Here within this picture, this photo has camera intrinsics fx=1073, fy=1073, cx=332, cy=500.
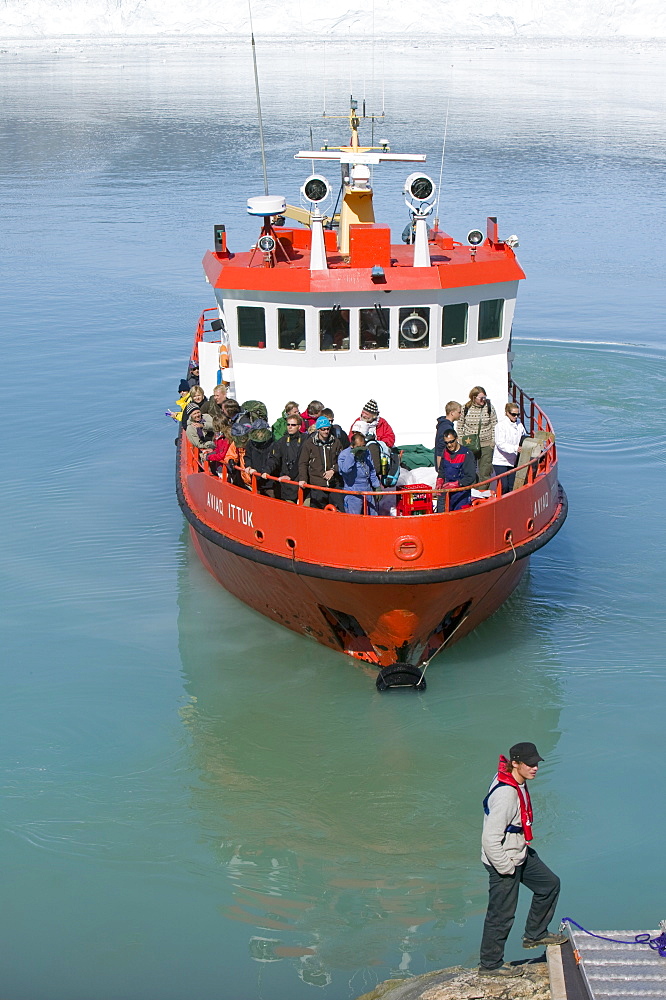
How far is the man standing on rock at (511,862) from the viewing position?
6.46 m

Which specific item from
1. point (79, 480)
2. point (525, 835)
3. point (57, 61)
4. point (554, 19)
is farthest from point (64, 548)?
point (554, 19)

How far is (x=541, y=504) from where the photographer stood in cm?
1170

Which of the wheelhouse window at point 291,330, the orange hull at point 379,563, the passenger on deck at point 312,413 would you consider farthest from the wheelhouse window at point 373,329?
the orange hull at point 379,563

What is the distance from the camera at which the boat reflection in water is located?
8.43m

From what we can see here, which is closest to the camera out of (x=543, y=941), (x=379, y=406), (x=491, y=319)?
(x=543, y=941)

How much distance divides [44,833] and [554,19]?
21125cm

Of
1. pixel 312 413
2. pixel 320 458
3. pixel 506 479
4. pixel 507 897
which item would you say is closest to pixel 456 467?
pixel 506 479

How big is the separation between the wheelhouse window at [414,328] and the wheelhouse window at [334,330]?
65cm

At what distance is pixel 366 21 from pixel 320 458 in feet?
625

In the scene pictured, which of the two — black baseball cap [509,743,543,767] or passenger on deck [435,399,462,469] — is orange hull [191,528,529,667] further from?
black baseball cap [509,743,543,767]

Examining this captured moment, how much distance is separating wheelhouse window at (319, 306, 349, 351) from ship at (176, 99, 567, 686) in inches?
0.7

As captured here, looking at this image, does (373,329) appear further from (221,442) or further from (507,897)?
(507,897)

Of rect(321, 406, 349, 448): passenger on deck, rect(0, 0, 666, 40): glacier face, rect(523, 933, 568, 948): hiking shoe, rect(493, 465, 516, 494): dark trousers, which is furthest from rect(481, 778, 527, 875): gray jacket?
rect(0, 0, 666, 40): glacier face

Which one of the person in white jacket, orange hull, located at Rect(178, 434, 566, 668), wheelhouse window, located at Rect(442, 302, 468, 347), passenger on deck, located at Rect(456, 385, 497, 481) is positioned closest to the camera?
orange hull, located at Rect(178, 434, 566, 668)
